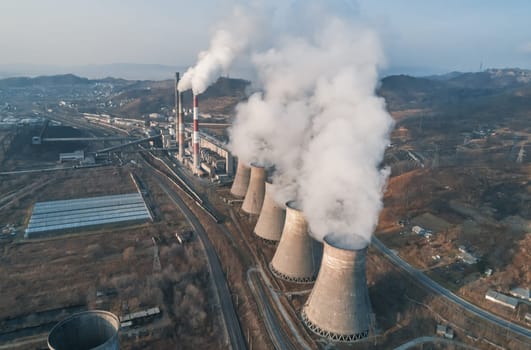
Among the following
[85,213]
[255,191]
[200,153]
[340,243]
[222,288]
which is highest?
[340,243]

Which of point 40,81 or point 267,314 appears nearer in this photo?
point 267,314

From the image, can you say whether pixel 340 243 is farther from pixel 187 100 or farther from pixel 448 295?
pixel 187 100

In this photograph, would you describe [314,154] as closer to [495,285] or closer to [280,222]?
[280,222]

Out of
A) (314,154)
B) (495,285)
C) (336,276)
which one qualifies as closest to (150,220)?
(314,154)

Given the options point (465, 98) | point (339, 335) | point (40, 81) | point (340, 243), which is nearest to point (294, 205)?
point (340, 243)

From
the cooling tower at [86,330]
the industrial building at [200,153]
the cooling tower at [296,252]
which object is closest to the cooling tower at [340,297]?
the cooling tower at [296,252]

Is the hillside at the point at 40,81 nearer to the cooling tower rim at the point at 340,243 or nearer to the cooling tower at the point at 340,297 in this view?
the cooling tower rim at the point at 340,243
